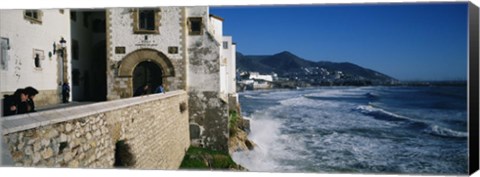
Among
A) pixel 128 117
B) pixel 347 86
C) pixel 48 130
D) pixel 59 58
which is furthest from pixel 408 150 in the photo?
pixel 59 58

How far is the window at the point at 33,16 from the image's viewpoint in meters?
10.8

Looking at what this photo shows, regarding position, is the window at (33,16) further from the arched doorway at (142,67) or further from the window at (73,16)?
the arched doorway at (142,67)

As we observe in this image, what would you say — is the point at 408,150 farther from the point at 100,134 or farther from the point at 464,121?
the point at 100,134

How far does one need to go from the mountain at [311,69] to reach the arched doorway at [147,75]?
15.5 ft

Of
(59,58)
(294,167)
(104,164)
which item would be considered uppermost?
(59,58)

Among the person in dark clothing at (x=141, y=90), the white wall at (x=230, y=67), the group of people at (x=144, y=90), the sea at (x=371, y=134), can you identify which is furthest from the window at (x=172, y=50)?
the sea at (x=371, y=134)

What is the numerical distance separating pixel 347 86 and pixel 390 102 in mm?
1564

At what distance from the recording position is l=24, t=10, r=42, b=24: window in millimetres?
10777

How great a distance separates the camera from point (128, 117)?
7.60 metres

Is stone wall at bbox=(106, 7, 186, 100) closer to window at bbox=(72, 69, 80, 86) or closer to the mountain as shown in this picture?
window at bbox=(72, 69, 80, 86)

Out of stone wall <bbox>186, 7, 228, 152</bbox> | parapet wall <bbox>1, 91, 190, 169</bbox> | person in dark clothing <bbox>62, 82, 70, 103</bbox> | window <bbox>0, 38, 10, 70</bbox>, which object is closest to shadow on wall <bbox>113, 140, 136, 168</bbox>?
parapet wall <bbox>1, 91, 190, 169</bbox>

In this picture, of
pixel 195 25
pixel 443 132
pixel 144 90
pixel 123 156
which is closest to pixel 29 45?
pixel 144 90

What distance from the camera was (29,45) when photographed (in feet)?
37.0

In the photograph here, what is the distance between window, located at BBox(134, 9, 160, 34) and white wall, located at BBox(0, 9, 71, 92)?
2.05 meters
